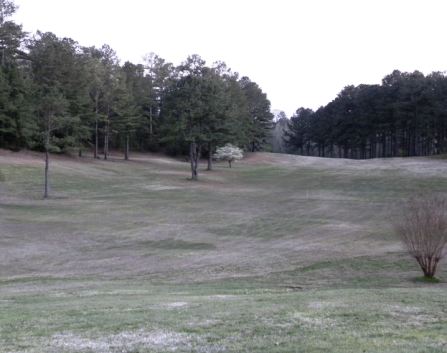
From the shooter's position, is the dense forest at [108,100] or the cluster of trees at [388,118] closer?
the dense forest at [108,100]

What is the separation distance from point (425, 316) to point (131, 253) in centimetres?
1753

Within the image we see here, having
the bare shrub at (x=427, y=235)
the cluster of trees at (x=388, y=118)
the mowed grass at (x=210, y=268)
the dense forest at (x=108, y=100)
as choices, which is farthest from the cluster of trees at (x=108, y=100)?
the bare shrub at (x=427, y=235)

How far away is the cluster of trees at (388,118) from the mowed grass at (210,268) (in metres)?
31.5

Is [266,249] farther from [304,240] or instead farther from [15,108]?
[15,108]

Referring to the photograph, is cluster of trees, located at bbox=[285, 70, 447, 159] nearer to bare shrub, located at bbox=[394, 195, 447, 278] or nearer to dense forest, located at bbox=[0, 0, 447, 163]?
dense forest, located at bbox=[0, 0, 447, 163]

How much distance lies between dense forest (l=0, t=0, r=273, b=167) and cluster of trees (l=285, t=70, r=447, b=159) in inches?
575

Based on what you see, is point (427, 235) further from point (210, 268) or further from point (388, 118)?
point (388, 118)

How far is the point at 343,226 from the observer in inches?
1275

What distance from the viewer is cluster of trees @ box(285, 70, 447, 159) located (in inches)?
3536

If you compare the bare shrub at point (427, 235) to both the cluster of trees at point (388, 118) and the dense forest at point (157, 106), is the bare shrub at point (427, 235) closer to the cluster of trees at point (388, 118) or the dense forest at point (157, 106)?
the dense forest at point (157, 106)

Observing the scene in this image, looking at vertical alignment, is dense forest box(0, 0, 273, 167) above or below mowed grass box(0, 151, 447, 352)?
above

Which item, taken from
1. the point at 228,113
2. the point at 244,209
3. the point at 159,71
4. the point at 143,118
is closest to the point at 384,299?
the point at 244,209

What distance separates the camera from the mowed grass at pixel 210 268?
827 centimetres

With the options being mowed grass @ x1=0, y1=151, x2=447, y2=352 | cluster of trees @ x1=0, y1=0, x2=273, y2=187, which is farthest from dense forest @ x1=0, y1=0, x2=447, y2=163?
mowed grass @ x1=0, y1=151, x2=447, y2=352
